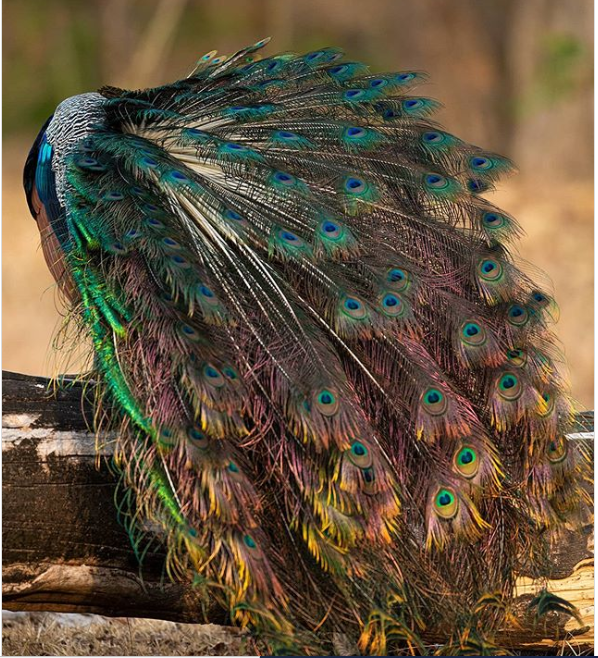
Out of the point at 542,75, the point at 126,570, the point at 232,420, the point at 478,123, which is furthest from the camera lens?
the point at 478,123

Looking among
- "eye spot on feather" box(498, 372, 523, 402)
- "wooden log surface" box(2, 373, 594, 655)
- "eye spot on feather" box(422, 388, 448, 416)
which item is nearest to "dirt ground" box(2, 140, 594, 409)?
"wooden log surface" box(2, 373, 594, 655)

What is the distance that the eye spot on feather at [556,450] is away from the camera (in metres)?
3.33

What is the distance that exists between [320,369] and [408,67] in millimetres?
11529

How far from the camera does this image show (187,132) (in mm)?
3621

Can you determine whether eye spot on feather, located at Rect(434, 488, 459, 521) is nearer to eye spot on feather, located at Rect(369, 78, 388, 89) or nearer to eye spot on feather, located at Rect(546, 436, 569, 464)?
eye spot on feather, located at Rect(546, 436, 569, 464)

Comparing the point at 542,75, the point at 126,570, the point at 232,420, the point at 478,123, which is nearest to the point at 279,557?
the point at 232,420

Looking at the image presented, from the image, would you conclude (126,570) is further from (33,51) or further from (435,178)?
(33,51)

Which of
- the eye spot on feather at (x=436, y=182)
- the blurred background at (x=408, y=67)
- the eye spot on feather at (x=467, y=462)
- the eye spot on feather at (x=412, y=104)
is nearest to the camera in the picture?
the eye spot on feather at (x=467, y=462)

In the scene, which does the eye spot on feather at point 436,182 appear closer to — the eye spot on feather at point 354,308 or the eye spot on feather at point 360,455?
the eye spot on feather at point 354,308

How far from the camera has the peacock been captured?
3.04 metres

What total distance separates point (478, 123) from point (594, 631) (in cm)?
983

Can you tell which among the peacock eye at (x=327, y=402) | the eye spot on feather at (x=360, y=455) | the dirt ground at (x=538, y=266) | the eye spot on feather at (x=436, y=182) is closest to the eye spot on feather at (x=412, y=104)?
the eye spot on feather at (x=436, y=182)

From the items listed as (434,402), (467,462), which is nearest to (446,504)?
(467,462)

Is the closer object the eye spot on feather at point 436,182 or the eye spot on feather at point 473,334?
the eye spot on feather at point 473,334
